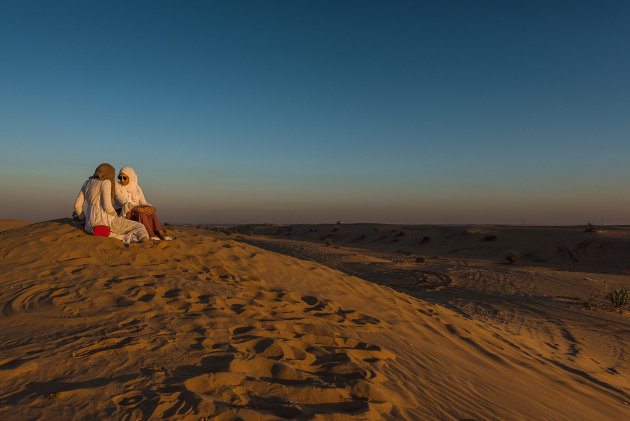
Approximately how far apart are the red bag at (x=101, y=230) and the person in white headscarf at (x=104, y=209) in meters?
0.07

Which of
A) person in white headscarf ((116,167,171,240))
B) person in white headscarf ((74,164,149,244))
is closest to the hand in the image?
person in white headscarf ((116,167,171,240))

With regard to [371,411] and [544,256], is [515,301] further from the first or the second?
[544,256]

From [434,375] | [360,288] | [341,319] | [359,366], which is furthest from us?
[360,288]

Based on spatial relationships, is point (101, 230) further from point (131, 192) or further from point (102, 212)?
point (131, 192)

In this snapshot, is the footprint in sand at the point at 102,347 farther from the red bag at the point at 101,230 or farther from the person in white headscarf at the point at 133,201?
the person in white headscarf at the point at 133,201

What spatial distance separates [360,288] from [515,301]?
4.97 metres

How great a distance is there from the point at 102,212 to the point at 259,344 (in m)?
5.84

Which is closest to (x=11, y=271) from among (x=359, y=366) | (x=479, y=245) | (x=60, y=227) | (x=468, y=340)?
(x=60, y=227)

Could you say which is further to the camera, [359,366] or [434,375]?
[434,375]

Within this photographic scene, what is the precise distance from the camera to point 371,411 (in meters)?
2.27

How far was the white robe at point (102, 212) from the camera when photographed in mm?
7102

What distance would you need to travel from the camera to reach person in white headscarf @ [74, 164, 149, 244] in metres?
7.11

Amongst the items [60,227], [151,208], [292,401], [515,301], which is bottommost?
[515,301]

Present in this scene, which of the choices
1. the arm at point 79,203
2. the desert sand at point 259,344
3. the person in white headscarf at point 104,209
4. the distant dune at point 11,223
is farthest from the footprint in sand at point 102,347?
the distant dune at point 11,223
